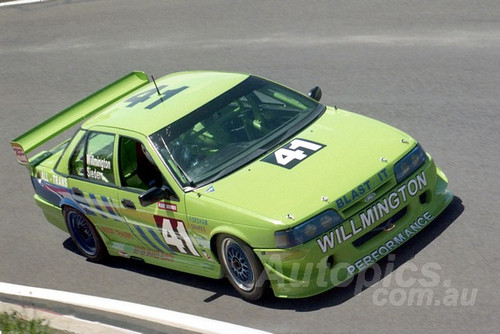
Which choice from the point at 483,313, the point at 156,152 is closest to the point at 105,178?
the point at 156,152

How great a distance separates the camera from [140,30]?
51.9ft

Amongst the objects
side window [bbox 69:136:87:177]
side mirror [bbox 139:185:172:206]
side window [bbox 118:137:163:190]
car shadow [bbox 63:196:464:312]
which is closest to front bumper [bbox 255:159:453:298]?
car shadow [bbox 63:196:464:312]

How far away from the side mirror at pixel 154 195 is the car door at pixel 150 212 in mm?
36

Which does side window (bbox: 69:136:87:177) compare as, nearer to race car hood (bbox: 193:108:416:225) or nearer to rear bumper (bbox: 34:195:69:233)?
rear bumper (bbox: 34:195:69:233)

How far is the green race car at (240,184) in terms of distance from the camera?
7.44m

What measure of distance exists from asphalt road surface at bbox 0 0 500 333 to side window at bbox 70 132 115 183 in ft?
3.00

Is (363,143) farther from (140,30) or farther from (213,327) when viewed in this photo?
(140,30)

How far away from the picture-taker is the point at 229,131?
8.49 meters

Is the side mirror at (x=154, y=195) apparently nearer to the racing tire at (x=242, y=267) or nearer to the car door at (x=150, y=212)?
the car door at (x=150, y=212)

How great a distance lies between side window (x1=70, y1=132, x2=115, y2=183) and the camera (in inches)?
348

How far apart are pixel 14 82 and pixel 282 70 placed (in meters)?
4.37

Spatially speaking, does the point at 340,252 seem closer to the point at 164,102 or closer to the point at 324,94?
the point at 164,102

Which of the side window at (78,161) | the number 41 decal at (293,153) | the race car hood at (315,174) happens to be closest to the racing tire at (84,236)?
the side window at (78,161)

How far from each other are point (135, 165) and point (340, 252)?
7.24 ft
